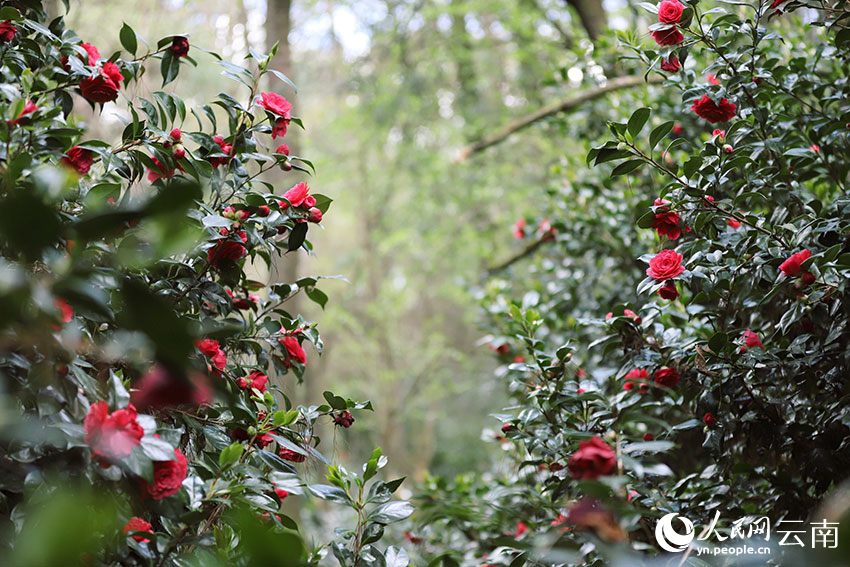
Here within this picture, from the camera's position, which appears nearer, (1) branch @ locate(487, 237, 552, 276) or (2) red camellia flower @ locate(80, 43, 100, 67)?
(2) red camellia flower @ locate(80, 43, 100, 67)

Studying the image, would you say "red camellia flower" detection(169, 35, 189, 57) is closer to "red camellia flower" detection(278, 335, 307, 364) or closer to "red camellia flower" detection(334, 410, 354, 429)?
"red camellia flower" detection(278, 335, 307, 364)

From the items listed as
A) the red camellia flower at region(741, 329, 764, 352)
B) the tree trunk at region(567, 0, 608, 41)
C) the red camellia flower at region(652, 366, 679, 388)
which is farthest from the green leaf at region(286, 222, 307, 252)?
the tree trunk at region(567, 0, 608, 41)

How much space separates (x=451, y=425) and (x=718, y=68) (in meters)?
6.80

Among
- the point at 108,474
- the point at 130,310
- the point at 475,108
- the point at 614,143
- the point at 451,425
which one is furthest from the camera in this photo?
the point at 451,425

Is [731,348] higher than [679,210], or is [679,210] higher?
[679,210]

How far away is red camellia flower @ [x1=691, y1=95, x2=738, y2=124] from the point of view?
4.49 ft

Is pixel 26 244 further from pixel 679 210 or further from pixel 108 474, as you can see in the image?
pixel 679 210

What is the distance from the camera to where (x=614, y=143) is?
47.3 inches

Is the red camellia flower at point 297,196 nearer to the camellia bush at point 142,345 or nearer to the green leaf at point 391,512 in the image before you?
the camellia bush at point 142,345

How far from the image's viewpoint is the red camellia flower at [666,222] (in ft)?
4.11

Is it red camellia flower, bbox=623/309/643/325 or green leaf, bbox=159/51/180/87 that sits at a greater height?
green leaf, bbox=159/51/180/87

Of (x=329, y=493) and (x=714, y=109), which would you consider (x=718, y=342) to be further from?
(x=329, y=493)

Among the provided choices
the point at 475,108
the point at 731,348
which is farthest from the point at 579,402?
the point at 475,108

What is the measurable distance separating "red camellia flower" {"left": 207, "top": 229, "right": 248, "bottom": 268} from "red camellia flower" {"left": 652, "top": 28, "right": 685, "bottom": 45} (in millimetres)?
978
